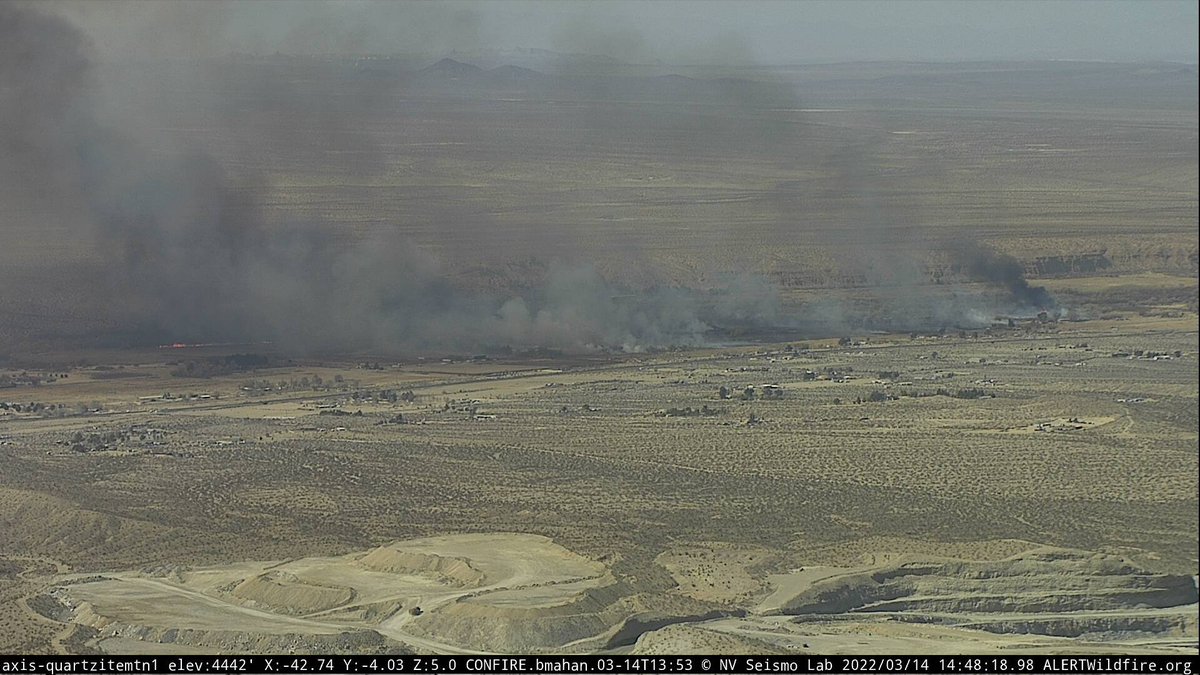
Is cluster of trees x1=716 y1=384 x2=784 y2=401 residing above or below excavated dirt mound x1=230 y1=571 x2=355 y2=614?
above

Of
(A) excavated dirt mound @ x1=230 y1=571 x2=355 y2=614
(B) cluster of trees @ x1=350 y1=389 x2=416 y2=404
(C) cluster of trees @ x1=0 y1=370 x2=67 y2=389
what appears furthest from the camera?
(C) cluster of trees @ x1=0 y1=370 x2=67 y2=389

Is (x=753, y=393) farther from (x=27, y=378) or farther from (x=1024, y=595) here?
(x=27, y=378)

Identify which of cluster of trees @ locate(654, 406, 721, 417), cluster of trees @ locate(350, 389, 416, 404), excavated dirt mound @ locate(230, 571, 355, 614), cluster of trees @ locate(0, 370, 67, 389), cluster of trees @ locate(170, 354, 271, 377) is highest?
cluster of trees @ locate(170, 354, 271, 377)

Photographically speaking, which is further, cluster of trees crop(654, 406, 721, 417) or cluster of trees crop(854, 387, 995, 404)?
cluster of trees crop(854, 387, 995, 404)

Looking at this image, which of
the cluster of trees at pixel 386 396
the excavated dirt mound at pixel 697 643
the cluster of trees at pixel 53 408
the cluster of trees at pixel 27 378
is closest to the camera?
the excavated dirt mound at pixel 697 643

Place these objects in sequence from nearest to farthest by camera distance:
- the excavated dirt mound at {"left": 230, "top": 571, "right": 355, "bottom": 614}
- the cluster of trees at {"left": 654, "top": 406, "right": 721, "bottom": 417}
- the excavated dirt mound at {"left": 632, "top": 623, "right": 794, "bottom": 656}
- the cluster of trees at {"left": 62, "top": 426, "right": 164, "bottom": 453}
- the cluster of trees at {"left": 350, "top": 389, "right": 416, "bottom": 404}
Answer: the excavated dirt mound at {"left": 632, "top": 623, "right": 794, "bottom": 656}, the excavated dirt mound at {"left": 230, "top": 571, "right": 355, "bottom": 614}, the cluster of trees at {"left": 62, "top": 426, "right": 164, "bottom": 453}, the cluster of trees at {"left": 654, "top": 406, "right": 721, "bottom": 417}, the cluster of trees at {"left": 350, "top": 389, "right": 416, "bottom": 404}

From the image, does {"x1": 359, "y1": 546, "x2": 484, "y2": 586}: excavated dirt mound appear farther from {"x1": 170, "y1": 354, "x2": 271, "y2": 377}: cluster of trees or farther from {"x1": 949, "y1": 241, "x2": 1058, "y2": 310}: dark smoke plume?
{"x1": 949, "y1": 241, "x2": 1058, "y2": 310}: dark smoke plume

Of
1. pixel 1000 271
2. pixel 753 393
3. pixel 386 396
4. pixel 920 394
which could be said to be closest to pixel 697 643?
pixel 920 394

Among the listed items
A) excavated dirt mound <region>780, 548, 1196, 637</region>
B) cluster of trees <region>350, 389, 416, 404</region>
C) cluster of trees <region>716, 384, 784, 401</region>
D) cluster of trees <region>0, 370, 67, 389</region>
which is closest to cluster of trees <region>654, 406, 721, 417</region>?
cluster of trees <region>716, 384, 784, 401</region>

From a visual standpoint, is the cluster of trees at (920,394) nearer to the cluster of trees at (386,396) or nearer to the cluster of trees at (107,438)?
the cluster of trees at (386,396)

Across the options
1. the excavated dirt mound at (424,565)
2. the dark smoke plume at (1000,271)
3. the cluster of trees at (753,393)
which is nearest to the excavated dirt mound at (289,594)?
the excavated dirt mound at (424,565)

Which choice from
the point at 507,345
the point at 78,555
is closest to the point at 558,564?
the point at 78,555
